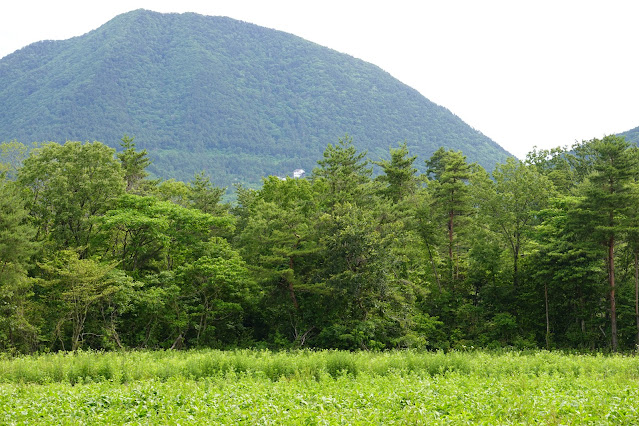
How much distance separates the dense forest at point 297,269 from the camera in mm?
27484

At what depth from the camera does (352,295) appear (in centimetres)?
2770

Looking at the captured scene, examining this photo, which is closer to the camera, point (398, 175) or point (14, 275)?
point (14, 275)

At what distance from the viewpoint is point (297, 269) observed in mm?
29938

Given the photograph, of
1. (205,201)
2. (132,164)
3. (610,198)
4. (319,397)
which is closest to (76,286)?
(319,397)

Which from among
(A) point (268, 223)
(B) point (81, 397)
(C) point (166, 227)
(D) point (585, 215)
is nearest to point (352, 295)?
(A) point (268, 223)

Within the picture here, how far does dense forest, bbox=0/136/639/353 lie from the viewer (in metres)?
27.5

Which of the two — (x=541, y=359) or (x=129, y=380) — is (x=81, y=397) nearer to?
(x=129, y=380)

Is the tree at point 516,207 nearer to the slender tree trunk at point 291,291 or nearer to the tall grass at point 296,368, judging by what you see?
the slender tree trunk at point 291,291

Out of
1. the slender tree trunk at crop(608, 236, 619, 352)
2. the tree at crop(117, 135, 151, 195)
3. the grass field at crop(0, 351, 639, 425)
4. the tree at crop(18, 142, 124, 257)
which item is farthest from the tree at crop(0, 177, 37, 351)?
the slender tree trunk at crop(608, 236, 619, 352)

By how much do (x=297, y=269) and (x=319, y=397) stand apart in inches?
775

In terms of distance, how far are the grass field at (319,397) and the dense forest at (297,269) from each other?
41.4 feet

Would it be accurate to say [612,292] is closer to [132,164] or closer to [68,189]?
[68,189]

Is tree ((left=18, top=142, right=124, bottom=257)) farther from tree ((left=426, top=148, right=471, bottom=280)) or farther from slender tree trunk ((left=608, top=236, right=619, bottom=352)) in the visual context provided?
slender tree trunk ((left=608, top=236, right=619, bottom=352))

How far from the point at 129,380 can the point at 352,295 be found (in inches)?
606
